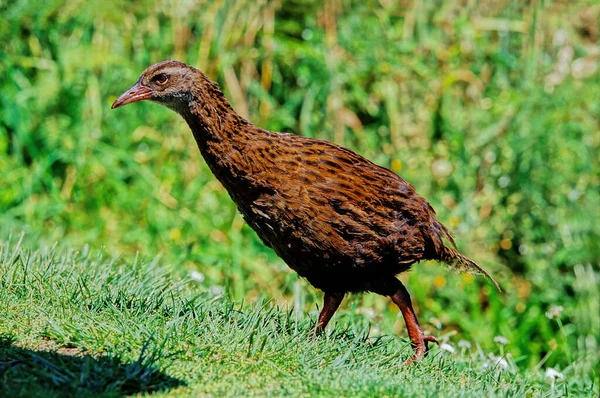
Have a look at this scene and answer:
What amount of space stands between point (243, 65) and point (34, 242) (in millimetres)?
2567

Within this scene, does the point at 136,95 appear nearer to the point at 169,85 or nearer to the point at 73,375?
the point at 169,85

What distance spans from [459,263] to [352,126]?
115 inches

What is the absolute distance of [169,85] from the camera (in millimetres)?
4316

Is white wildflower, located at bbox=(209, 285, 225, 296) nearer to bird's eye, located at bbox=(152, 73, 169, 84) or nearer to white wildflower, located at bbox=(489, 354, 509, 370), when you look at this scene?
bird's eye, located at bbox=(152, 73, 169, 84)

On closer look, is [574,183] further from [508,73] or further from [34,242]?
[34,242]

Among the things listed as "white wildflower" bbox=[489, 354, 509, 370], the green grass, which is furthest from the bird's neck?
"white wildflower" bbox=[489, 354, 509, 370]

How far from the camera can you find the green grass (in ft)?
10.6

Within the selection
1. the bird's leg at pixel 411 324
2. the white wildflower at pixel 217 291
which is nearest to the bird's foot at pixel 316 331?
the bird's leg at pixel 411 324

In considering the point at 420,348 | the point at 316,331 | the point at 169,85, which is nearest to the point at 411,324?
the point at 420,348

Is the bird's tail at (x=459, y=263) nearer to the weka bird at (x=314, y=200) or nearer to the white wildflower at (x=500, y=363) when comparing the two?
the weka bird at (x=314, y=200)

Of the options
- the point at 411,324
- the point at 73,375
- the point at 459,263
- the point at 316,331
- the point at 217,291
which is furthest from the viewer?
the point at 217,291

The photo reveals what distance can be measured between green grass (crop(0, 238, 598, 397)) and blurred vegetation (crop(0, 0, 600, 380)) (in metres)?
1.97

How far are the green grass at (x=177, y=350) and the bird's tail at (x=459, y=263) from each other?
456 millimetres

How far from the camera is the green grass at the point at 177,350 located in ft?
10.6
